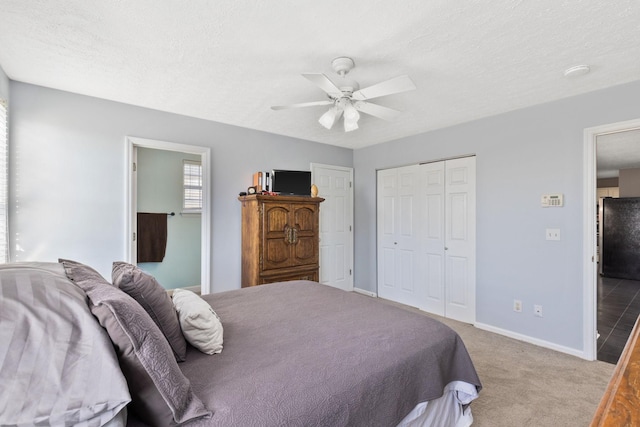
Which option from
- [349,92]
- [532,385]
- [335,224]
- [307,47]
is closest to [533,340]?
[532,385]

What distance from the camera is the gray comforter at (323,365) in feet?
3.40

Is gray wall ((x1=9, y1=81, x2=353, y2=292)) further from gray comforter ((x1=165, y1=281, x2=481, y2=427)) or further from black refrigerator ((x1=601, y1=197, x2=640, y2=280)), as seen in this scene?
black refrigerator ((x1=601, y1=197, x2=640, y2=280))

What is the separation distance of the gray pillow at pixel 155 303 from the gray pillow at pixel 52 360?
29cm

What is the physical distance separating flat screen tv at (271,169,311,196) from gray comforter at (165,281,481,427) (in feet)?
6.37

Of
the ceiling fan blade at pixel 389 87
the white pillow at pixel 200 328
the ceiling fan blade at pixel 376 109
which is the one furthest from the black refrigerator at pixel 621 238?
the white pillow at pixel 200 328

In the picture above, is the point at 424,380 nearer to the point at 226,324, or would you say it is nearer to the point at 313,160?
the point at 226,324

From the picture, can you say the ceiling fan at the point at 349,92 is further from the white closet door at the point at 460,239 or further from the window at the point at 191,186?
the window at the point at 191,186

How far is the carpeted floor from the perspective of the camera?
1.93 m

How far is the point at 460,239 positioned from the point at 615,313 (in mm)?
2373

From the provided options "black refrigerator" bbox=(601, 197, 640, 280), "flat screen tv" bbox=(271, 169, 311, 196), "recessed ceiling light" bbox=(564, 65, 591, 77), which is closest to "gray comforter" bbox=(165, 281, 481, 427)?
"flat screen tv" bbox=(271, 169, 311, 196)

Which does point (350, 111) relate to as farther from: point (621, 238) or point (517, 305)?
point (621, 238)

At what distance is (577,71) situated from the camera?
226cm

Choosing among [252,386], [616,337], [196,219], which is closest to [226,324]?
[252,386]

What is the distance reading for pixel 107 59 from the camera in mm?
2146
